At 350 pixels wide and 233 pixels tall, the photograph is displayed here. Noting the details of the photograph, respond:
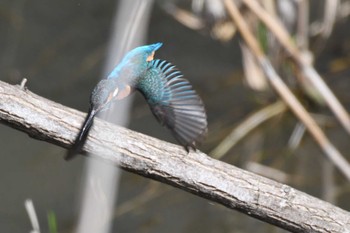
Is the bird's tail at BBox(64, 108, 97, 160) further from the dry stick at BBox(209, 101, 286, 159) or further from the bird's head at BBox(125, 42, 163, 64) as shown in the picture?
the dry stick at BBox(209, 101, 286, 159)

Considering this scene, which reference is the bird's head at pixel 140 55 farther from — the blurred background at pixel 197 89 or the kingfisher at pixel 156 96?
the blurred background at pixel 197 89

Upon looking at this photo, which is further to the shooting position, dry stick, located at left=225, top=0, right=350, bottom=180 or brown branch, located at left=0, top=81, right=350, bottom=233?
dry stick, located at left=225, top=0, right=350, bottom=180

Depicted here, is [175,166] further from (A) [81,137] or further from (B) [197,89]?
(B) [197,89]

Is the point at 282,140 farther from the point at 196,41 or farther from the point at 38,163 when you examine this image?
the point at 38,163

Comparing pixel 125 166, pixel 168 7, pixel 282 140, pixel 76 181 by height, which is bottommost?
pixel 125 166

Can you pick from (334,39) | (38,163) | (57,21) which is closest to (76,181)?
(38,163)

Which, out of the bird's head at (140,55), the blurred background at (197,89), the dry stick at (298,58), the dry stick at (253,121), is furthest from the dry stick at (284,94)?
the bird's head at (140,55)

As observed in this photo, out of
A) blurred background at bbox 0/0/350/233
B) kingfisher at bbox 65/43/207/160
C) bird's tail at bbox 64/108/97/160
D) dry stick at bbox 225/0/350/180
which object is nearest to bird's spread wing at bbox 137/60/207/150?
kingfisher at bbox 65/43/207/160
